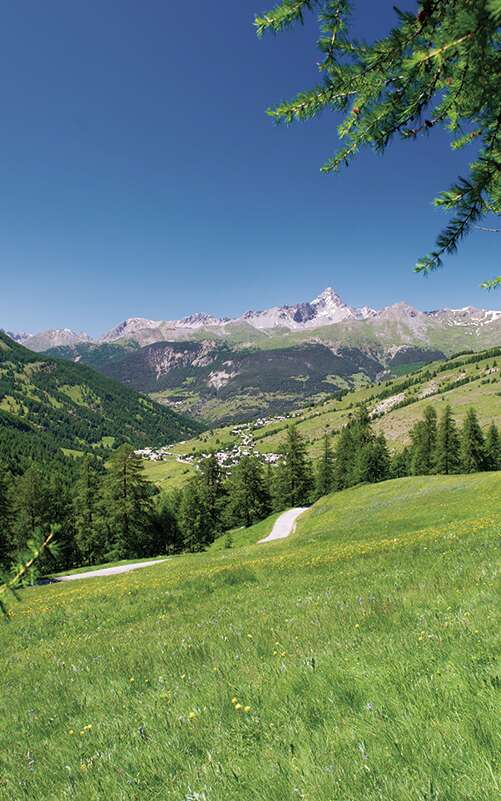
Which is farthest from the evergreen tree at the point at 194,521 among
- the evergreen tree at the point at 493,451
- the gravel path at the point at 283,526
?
the evergreen tree at the point at 493,451

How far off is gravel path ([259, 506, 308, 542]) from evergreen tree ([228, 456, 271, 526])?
18727 millimetres

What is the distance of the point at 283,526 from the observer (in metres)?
63.4

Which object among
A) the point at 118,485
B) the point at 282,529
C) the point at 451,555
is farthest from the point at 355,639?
the point at 118,485

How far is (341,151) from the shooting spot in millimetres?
4629

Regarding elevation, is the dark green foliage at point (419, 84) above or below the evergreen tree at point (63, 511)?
above

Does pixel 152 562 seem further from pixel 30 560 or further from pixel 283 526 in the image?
pixel 30 560

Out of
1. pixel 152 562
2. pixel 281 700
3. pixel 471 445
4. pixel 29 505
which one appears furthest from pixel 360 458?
pixel 281 700

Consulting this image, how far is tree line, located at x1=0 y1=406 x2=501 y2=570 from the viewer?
70.0 m

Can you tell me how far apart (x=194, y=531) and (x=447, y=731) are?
305ft

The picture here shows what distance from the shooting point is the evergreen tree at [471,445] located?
9269cm

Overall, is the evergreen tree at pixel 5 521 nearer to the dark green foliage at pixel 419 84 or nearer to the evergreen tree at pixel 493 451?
the dark green foliage at pixel 419 84

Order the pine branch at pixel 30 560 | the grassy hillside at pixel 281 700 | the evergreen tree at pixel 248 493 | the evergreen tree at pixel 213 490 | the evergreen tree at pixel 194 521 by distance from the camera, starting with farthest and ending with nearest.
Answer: the evergreen tree at pixel 213 490 < the evergreen tree at pixel 248 493 < the evergreen tree at pixel 194 521 < the grassy hillside at pixel 281 700 < the pine branch at pixel 30 560

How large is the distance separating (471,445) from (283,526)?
55.2 meters

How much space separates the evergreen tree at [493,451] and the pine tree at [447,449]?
284 inches
